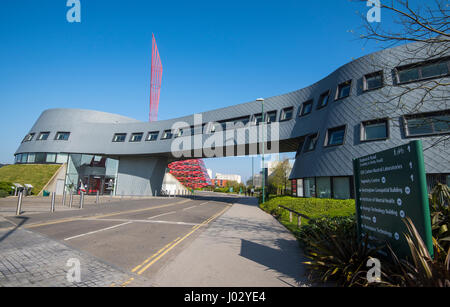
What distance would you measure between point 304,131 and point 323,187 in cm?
621

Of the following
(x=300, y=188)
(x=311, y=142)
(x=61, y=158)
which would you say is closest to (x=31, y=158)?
(x=61, y=158)

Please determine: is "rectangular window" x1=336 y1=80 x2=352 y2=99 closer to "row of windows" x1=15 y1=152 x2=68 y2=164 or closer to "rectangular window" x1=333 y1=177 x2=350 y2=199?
"rectangular window" x1=333 y1=177 x2=350 y2=199

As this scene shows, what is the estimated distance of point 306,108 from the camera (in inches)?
896

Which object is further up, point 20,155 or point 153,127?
point 153,127

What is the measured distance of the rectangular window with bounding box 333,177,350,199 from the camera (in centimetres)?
1616

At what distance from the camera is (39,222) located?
33.2ft

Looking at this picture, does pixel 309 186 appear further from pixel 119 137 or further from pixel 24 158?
pixel 24 158

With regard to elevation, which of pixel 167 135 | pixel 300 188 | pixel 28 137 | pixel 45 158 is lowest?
pixel 300 188

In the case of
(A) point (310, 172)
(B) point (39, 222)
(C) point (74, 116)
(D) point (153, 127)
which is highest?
(C) point (74, 116)

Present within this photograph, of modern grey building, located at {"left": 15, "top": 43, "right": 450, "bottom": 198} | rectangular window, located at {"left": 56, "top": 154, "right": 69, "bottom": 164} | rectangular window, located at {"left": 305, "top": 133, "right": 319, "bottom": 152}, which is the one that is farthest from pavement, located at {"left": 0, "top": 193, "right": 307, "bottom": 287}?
rectangular window, located at {"left": 56, "top": 154, "right": 69, "bottom": 164}

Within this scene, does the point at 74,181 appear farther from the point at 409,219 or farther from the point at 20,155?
the point at 409,219

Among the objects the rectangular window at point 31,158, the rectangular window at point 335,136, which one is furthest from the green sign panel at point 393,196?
the rectangular window at point 31,158
